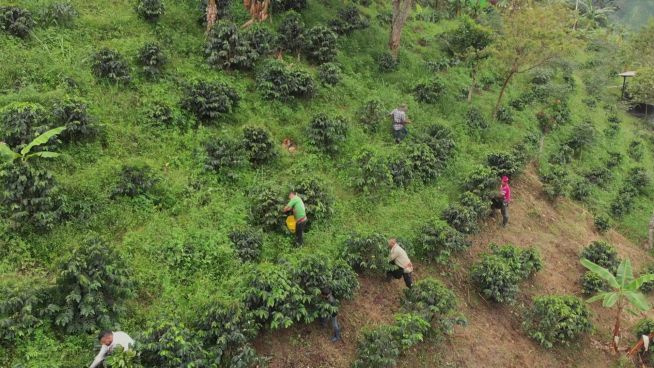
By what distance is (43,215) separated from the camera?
31.7 feet

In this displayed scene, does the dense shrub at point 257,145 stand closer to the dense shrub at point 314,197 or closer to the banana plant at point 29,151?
the dense shrub at point 314,197

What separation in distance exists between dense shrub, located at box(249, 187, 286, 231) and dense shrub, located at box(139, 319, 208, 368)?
13.0 ft

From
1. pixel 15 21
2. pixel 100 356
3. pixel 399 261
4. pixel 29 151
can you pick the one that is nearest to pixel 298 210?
pixel 399 261

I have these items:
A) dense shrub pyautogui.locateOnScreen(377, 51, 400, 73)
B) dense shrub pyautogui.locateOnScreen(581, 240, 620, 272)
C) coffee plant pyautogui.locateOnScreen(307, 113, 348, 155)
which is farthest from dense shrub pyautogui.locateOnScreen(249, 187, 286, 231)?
dense shrub pyautogui.locateOnScreen(581, 240, 620, 272)

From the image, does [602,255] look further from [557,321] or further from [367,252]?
[367,252]

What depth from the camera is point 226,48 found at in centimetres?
1593

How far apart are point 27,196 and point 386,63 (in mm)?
15277

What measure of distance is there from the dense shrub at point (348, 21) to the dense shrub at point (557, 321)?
46.6ft

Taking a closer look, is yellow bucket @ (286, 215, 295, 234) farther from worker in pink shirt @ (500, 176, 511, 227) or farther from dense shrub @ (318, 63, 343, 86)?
worker in pink shirt @ (500, 176, 511, 227)

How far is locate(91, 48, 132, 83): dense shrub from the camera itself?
13.8 m

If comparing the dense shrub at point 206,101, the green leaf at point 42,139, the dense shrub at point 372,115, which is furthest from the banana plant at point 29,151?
the dense shrub at point 372,115

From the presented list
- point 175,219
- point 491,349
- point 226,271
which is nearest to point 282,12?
point 175,219

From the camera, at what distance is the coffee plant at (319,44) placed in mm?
18391

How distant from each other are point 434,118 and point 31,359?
52.5 feet
